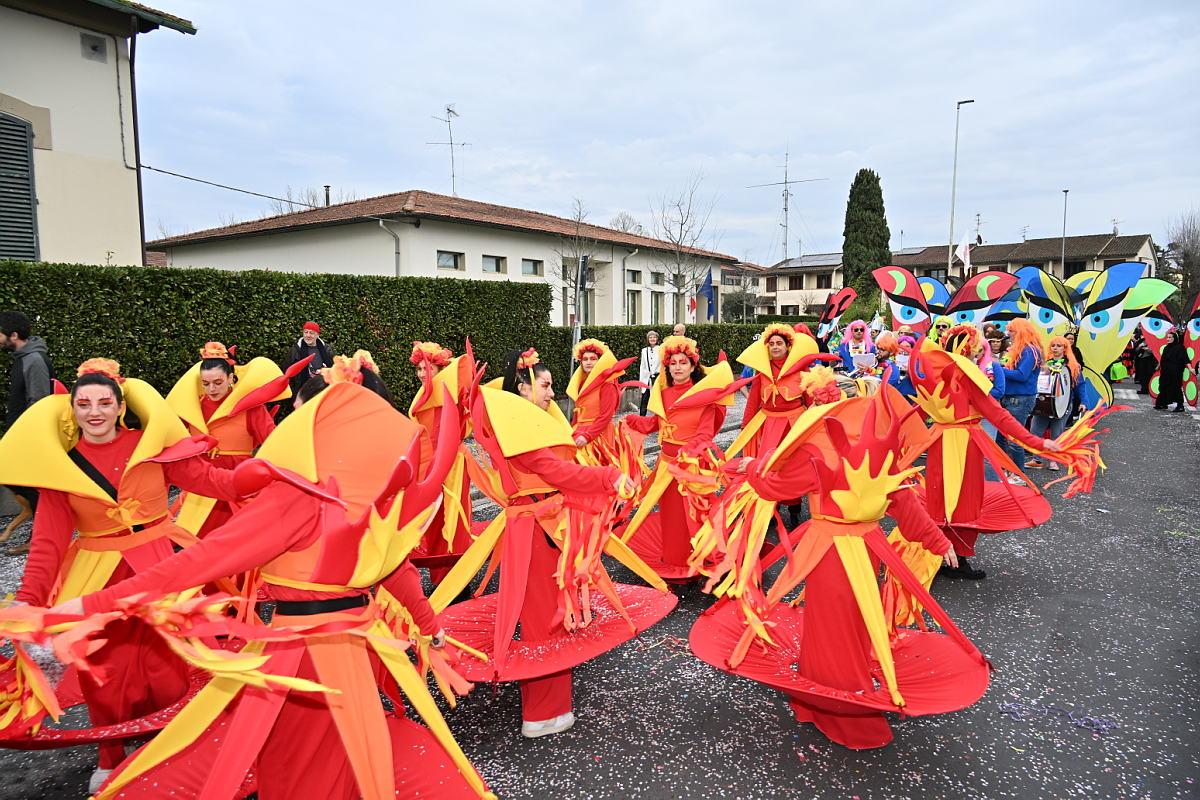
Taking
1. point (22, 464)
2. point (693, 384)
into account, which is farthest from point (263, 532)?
point (693, 384)

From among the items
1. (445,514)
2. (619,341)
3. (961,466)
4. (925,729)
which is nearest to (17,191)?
(445,514)

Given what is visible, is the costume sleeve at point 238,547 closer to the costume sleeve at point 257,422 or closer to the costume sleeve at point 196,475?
the costume sleeve at point 196,475

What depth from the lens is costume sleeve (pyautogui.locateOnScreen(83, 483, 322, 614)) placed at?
5.50ft

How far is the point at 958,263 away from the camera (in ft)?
159

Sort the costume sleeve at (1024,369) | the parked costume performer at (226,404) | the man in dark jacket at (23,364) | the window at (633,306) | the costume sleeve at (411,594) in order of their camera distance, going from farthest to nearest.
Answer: the window at (633,306) < the costume sleeve at (1024,369) < the man in dark jacket at (23,364) < the parked costume performer at (226,404) < the costume sleeve at (411,594)

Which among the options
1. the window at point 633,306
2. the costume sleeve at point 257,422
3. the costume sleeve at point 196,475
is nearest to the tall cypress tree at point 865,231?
the window at point 633,306

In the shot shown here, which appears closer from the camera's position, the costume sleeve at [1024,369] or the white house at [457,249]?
the costume sleeve at [1024,369]

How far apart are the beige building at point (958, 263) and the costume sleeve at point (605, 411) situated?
4489cm

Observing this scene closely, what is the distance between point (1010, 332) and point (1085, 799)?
6.59 meters

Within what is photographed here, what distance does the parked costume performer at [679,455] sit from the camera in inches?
189

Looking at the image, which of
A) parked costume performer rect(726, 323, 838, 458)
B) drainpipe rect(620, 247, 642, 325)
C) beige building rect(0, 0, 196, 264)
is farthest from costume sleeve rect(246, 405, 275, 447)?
drainpipe rect(620, 247, 642, 325)

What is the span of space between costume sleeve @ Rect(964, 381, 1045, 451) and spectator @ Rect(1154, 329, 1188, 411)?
1366 cm

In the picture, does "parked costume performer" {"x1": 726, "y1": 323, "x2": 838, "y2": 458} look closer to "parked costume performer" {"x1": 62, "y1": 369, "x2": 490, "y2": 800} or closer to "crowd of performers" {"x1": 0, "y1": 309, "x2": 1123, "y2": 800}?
"crowd of performers" {"x1": 0, "y1": 309, "x2": 1123, "y2": 800}

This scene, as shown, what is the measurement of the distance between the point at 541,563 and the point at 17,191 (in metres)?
10.4
